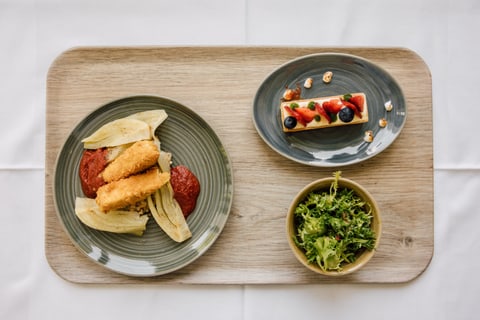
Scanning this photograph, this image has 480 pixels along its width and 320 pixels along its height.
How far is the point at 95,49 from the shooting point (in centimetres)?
159

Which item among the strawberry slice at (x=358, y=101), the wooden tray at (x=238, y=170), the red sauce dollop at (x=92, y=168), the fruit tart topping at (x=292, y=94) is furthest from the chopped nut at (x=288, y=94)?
the red sauce dollop at (x=92, y=168)

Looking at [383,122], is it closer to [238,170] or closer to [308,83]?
[308,83]

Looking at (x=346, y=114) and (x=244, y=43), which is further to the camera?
(x=244, y=43)

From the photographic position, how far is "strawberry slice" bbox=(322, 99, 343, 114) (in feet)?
5.08

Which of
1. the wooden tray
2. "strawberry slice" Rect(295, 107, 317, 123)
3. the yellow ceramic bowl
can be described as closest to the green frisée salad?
the yellow ceramic bowl

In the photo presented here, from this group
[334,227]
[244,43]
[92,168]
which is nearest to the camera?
[334,227]

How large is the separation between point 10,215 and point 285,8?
4.30 feet

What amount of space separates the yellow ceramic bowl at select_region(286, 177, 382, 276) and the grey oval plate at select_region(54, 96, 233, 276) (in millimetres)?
227

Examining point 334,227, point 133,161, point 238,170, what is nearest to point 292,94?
point 238,170

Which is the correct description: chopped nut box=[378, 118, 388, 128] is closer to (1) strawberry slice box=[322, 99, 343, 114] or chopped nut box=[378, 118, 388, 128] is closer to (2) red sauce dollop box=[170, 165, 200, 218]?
Result: (1) strawberry slice box=[322, 99, 343, 114]

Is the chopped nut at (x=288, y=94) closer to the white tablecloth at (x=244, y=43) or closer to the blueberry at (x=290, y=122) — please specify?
the blueberry at (x=290, y=122)

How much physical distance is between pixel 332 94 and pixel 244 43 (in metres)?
0.39

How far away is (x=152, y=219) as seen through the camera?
1570 millimetres

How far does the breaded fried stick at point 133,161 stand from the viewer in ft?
4.84
